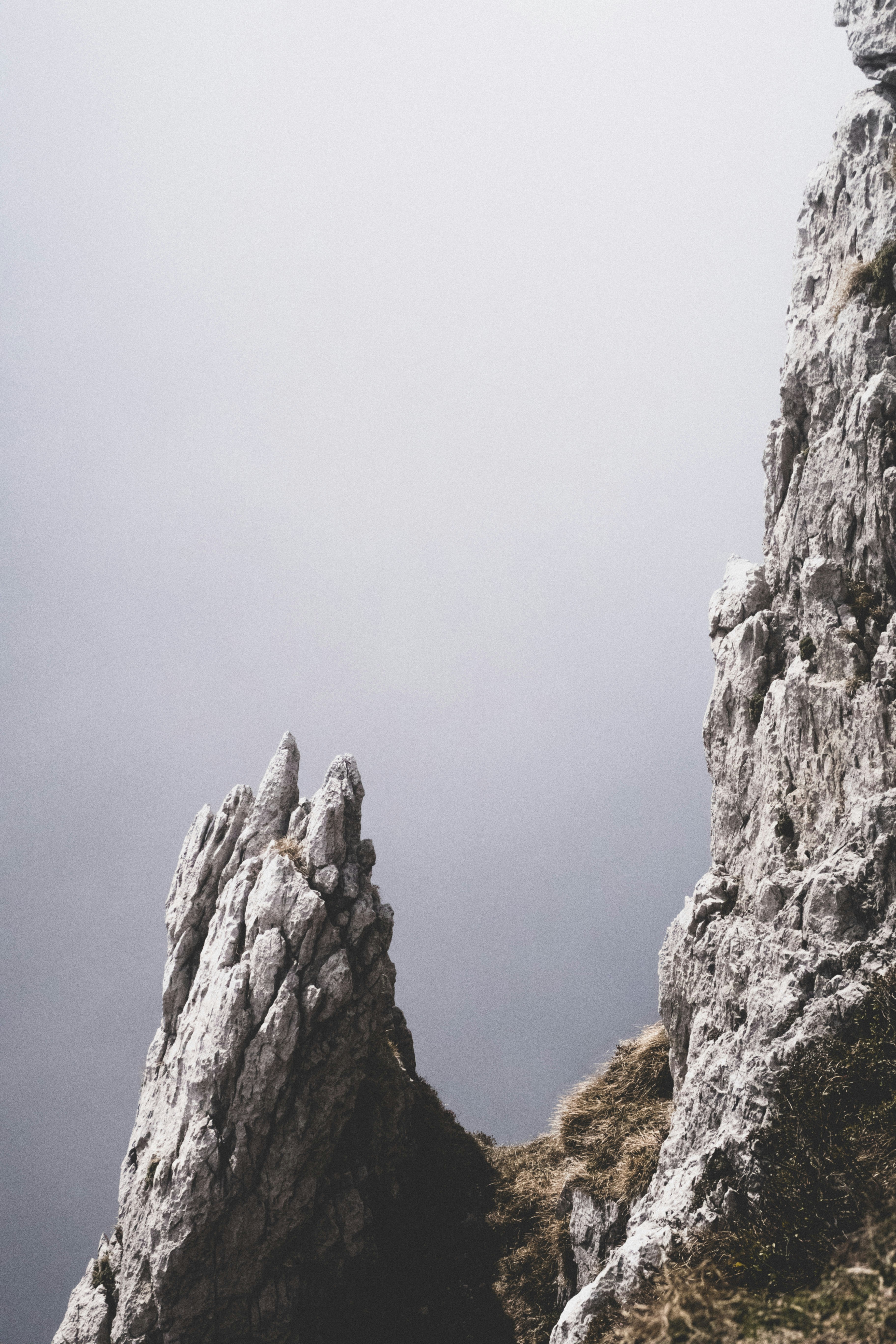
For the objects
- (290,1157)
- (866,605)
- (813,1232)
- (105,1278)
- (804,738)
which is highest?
(866,605)

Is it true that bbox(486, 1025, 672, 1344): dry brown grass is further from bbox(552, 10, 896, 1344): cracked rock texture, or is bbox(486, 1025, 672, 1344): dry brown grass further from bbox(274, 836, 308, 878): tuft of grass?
bbox(274, 836, 308, 878): tuft of grass

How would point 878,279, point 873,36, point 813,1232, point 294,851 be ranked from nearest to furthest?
1. point 813,1232
2. point 878,279
3. point 873,36
4. point 294,851

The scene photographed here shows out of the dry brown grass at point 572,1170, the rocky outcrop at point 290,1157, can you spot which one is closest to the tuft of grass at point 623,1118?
the dry brown grass at point 572,1170

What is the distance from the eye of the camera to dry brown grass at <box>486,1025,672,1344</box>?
19969 mm

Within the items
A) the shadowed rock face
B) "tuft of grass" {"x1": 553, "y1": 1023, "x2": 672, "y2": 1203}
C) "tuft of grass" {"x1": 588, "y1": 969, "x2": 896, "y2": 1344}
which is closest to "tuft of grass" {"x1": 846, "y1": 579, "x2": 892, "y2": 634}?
"tuft of grass" {"x1": 588, "y1": 969, "x2": 896, "y2": 1344}

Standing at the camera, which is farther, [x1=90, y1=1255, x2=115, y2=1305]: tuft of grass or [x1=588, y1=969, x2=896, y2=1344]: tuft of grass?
[x1=90, y1=1255, x2=115, y2=1305]: tuft of grass

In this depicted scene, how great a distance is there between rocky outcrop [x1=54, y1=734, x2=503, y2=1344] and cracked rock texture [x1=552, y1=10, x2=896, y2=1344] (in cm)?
756

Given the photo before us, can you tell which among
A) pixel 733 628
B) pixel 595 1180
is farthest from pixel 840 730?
pixel 595 1180

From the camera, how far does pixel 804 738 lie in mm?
15922

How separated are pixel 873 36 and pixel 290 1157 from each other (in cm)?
3505

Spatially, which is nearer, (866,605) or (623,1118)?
(866,605)

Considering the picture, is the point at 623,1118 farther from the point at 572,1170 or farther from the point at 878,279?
the point at 878,279

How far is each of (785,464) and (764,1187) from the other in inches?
624

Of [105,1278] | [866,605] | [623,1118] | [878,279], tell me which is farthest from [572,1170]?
[878,279]
